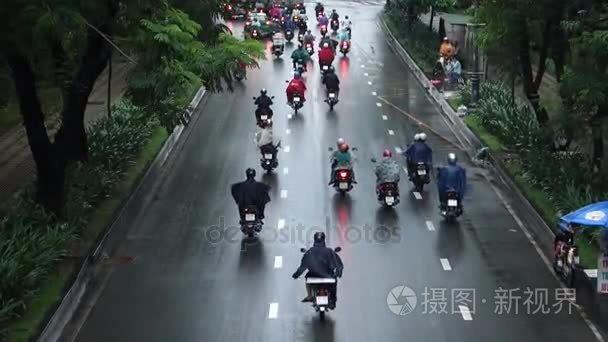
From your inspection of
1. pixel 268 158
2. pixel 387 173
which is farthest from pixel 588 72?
pixel 268 158

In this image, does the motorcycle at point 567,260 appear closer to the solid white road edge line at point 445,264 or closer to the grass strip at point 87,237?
the solid white road edge line at point 445,264

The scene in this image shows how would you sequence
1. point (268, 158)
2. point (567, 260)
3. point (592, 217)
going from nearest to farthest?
point (592, 217)
point (567, 260)
point (268, 158)

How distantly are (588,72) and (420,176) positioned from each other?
5120 mm

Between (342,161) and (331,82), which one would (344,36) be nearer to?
(331,82)

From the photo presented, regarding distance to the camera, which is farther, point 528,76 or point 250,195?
point 528,76

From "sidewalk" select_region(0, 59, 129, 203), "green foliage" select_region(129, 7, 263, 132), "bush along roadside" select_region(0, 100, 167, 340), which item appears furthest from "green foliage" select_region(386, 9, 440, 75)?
"green foliage" select_region(129, 7, 263, 132)

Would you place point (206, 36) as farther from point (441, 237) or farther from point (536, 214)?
point (536, 214)

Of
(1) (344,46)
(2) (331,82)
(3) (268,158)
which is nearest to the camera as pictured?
(3) (268,158)

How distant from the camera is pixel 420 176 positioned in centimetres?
2516

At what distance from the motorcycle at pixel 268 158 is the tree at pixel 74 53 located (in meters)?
5.33

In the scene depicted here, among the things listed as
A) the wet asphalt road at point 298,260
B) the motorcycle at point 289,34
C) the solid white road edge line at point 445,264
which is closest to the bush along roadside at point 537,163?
the wet asphalt road at point 298,260

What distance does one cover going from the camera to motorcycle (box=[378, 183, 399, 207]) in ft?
77.2

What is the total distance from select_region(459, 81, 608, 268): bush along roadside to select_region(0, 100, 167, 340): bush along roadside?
29.5 feet

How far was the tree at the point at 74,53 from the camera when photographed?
17.5 meters
